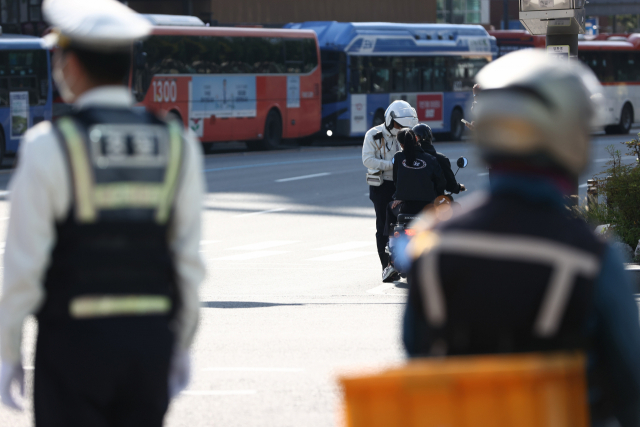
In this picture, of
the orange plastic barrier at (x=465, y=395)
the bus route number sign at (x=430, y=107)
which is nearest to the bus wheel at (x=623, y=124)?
the bus route number sign at (x=430, y=107)

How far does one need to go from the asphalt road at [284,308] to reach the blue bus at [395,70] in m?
12.8

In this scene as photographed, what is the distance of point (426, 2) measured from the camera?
56406 mm

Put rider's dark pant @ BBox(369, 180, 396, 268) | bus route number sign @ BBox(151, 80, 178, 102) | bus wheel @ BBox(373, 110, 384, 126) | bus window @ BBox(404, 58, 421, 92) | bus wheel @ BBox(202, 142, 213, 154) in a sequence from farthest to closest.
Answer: bus window @ BBox(404, 58, 421, 92)
bus wheel @ BBox(373, 110, 384, 126)
bus wheel @ BBox(202, 142, 213, 154)
bus route number sign @ BBox(151, 80, 178, 102)
rider's dark pant @ BBox(369, 180, 396, 268)

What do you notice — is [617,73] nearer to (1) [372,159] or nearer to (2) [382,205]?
(2) [382,205]

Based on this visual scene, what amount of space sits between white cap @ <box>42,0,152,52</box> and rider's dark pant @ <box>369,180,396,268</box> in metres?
8.28

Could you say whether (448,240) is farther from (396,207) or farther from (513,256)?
(396,207)

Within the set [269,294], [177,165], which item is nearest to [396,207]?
[269,294]

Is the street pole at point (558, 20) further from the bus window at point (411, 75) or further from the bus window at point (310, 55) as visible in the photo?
the bus window at point (411, 75)

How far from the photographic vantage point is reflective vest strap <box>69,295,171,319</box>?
8.72 feet

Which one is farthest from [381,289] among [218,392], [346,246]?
[218,392]

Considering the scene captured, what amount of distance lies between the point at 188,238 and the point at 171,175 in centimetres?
17

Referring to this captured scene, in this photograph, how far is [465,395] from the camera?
2035 millimetres

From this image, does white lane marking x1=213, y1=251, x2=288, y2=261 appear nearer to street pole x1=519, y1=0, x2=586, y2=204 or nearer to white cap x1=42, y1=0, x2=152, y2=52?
street pole x1=519, y1=0, x2=586, y2=204

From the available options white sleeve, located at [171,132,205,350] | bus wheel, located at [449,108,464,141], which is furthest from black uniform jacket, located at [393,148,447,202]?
bus wheel, located at [449,108,464,141]
